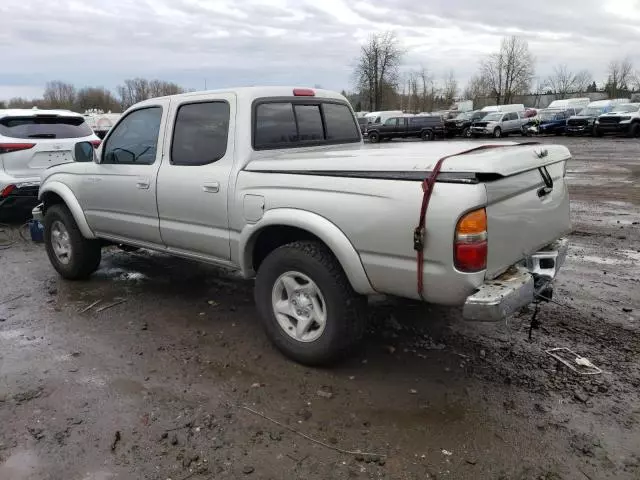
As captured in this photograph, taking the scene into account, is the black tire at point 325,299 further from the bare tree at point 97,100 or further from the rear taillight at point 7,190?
the bare tree at point 97,100

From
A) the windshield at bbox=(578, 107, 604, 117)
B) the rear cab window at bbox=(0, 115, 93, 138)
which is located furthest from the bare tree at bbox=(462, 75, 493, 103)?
the rear cab window at bbox=(0, 115, 93, 138)

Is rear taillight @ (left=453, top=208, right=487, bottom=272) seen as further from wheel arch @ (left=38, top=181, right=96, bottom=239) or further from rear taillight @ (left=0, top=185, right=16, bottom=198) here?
rear taillight @ (left=0, top=185, right=16, bottom=198)

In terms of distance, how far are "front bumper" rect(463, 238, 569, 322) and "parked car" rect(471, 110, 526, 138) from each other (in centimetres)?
3207

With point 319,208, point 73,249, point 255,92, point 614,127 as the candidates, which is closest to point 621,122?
point 614,127

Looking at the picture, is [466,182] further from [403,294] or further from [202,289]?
[202,289]

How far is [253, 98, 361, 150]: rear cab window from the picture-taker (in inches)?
165

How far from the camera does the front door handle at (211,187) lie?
4.08 metres

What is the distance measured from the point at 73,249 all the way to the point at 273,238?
2742mm

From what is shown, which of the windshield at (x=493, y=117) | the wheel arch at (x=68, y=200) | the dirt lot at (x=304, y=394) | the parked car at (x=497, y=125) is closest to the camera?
the dirt lot at (x=304, y=394)

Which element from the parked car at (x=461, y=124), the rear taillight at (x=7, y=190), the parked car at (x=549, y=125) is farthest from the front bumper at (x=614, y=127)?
the rear taillight at (x=7, y=190)

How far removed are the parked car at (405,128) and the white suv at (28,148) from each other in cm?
2766

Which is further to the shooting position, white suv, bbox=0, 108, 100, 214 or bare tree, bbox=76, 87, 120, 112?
bare tree, bbox=76, 87, 120, 112

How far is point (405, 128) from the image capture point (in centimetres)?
3512

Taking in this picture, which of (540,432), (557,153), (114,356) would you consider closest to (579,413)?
(540,432)
